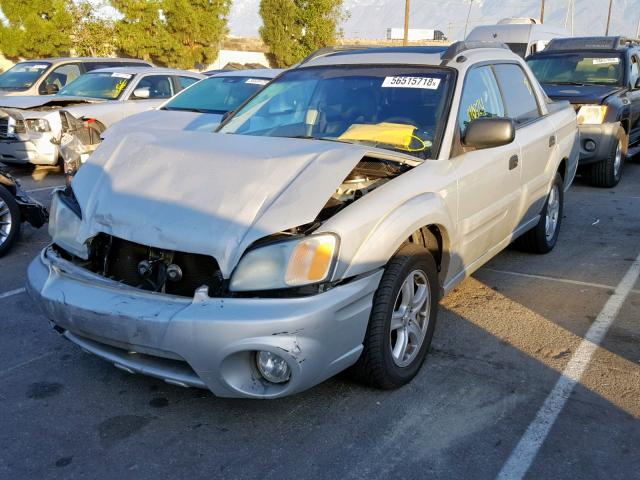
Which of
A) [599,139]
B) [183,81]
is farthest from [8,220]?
[599,139]

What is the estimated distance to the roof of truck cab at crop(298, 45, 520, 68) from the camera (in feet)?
14.4

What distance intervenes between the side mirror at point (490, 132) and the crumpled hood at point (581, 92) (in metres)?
5.58

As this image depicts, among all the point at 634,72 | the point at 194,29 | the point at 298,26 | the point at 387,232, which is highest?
the point at 298,26

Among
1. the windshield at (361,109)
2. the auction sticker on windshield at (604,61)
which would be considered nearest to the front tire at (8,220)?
the windshield at (361,109)

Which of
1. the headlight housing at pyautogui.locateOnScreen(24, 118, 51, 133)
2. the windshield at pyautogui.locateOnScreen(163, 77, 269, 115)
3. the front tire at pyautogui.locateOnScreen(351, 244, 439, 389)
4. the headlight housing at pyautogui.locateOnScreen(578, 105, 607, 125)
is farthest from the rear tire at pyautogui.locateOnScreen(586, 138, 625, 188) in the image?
the headlight housing at pyautogui.locateOnScreen(24, 118, 51, 133)

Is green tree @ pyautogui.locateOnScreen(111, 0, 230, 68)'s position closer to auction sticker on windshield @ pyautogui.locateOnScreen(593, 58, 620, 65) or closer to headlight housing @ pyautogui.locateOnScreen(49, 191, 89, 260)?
auction sticker on windshield @ pyautogui.locateOnScreen(593, 58, 620, 65)

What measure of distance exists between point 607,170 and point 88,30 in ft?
80.7

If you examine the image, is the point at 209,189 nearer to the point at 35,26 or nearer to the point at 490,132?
the point at 490,132

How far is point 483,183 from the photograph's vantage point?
4207mm

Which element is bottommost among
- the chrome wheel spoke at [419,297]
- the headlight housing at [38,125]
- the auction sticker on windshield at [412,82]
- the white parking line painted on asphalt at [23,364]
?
the white parking line painted on asphalt at [23,364]

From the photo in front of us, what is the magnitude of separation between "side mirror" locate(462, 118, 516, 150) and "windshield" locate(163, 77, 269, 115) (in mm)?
5223

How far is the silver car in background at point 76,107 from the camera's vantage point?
948cm

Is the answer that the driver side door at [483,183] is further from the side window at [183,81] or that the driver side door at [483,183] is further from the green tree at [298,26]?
the green tree at [298,26]

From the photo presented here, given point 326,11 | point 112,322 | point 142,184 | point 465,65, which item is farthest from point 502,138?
point 326,11
